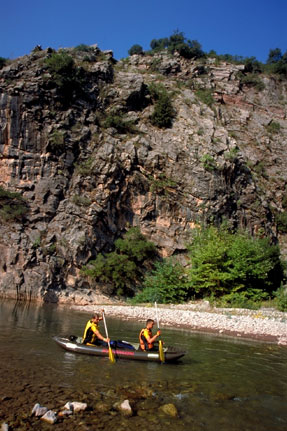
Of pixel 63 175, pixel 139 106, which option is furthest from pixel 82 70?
pixel 63 175

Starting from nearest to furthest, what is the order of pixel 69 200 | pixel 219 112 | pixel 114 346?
1. pixel 114 346
2. pixel 69 200
3. pixel 219 112

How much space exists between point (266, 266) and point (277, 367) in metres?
19.1

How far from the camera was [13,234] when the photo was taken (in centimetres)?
3325

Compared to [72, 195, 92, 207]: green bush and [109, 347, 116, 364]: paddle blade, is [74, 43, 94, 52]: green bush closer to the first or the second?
[72, 195, 92, 207]: green bush

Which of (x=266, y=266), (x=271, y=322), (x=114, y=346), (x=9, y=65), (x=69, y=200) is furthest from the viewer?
(x=9, y=65)

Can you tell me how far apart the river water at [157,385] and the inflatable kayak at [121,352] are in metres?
0.20

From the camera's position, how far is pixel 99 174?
36750 millimetres

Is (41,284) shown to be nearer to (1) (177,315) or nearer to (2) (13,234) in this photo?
(2) (13,234)

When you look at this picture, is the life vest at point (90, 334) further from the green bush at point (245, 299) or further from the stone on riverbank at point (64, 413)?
the green bush at point (245, 299)

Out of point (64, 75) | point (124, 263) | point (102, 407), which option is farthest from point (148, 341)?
point (64, 75)

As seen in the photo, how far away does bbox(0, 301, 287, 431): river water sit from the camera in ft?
21.7

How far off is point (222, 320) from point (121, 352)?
11277 millimetres

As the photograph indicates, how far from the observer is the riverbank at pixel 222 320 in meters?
18.4

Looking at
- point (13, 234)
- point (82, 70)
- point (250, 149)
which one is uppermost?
point (82, 70)
